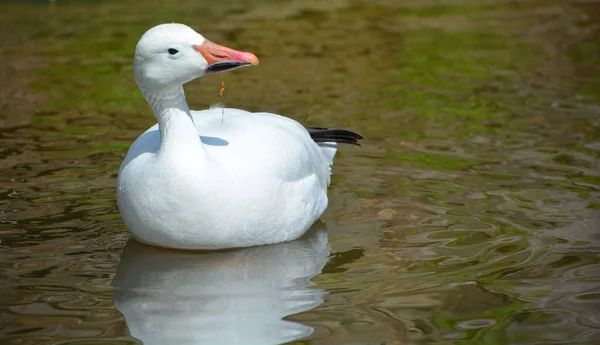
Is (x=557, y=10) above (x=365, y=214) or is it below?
above

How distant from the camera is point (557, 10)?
1345cm

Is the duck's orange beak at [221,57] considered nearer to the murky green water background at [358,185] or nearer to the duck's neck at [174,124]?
the duck's neck at [174,124]

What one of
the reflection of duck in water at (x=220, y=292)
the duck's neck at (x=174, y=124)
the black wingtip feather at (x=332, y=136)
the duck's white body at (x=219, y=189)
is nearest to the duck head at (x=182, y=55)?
the duck's neck at (x=174, y=124)

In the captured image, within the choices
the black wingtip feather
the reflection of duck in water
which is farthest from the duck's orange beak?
the black wingtip feather

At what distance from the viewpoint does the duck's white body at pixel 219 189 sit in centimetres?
605

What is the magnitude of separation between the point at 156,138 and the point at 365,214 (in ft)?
5.09

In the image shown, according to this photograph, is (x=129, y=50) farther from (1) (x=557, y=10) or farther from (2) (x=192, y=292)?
(2) (x=192, y=292)

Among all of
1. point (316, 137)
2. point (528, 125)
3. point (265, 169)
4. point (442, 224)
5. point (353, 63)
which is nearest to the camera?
point (265, 169)

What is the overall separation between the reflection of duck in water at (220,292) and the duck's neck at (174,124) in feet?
2.39

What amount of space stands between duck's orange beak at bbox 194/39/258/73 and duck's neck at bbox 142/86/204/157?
0.35 m

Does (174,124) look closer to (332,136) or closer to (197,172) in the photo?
(197,172)

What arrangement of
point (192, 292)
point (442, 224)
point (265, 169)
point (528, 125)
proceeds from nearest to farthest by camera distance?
point (192, 292), point (265, 169), point (442, 224), point (528, 125)

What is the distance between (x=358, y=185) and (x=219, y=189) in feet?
6.22

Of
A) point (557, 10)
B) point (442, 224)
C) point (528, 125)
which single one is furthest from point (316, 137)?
point (557, 10)
